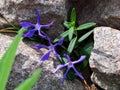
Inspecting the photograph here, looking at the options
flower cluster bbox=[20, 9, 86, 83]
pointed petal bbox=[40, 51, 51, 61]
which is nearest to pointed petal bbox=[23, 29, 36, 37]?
flower cluster bbox=[20, 9, 86, 83]

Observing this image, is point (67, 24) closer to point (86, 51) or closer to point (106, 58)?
point (86, 51)

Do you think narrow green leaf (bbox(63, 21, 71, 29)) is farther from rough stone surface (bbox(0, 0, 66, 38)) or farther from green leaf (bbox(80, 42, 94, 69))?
green leaf (bbox(80, 42, 94, 69))

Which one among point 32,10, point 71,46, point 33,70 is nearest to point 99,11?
point 71,46

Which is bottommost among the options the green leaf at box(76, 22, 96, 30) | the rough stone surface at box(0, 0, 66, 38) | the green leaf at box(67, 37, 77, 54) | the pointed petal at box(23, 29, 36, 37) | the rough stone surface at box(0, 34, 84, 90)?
the rough stone surface at box(0, 34, 84, 90)

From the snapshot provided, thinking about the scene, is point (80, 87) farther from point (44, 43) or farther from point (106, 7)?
point (106, 7)

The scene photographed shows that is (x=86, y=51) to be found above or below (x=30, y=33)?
below
